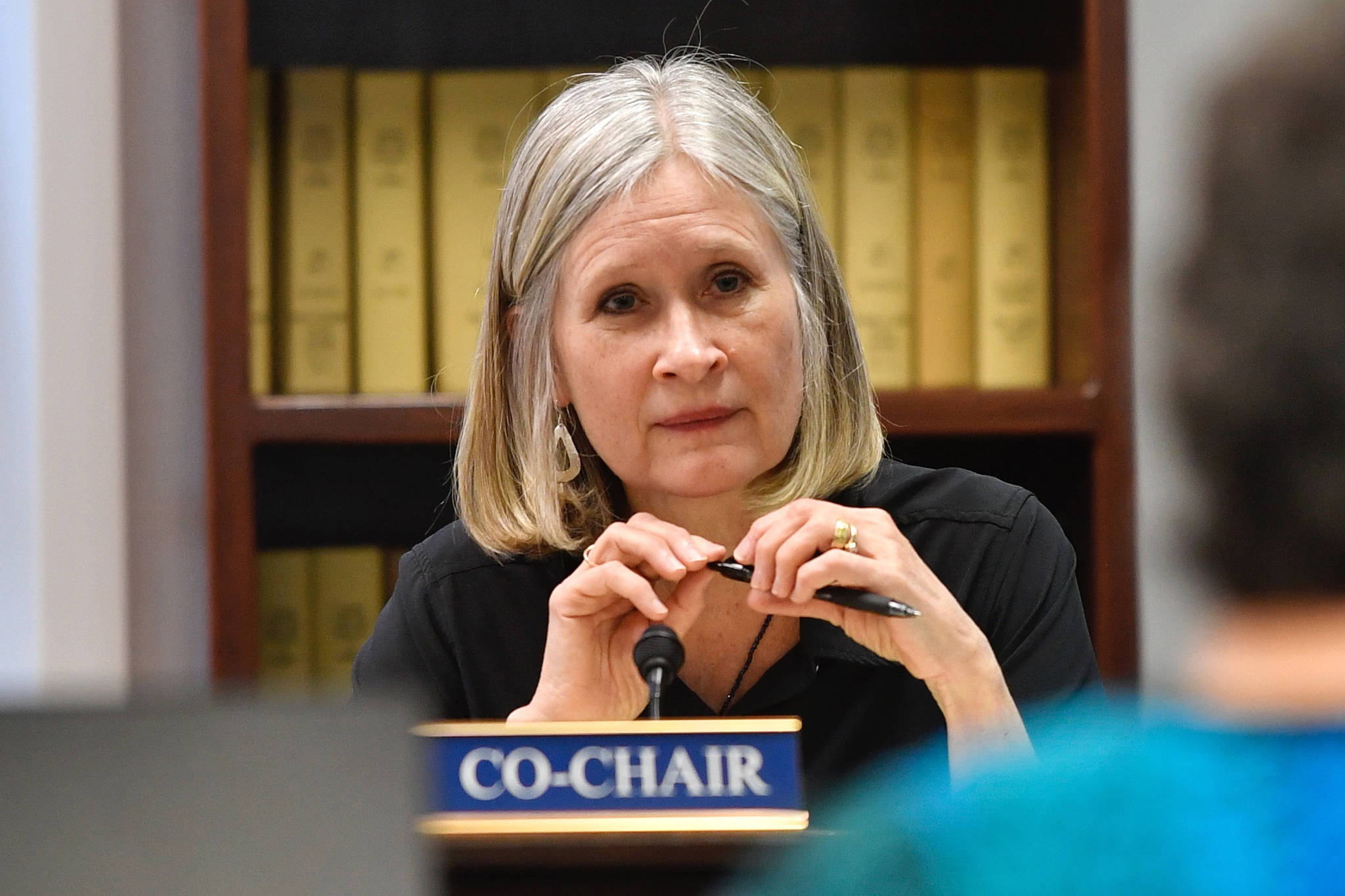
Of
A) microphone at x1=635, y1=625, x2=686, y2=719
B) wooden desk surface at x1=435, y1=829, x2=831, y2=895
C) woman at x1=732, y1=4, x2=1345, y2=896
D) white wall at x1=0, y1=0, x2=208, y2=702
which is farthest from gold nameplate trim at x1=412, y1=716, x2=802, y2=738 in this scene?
white wall at x1=0, y1=0, x2=208, y2=702

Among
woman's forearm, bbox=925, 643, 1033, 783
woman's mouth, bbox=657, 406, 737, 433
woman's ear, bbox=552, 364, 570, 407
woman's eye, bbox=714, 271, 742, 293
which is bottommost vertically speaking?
woman's forearm, bbox=925, 643, 1033, 783

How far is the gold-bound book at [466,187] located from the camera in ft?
5.41

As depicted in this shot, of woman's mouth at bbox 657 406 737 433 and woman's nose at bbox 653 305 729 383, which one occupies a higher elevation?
woman's nose at bbox 653 305 729 383

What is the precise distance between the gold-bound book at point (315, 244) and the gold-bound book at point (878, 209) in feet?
1.97

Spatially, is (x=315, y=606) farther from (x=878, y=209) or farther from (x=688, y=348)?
(x=878, y=209)

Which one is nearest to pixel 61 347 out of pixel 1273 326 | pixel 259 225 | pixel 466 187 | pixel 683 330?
pixel 259 225

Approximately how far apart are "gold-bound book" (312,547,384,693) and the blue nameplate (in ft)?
3.03

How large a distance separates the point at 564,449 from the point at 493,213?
0.98ft

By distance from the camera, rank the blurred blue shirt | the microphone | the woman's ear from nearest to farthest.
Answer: the blurred blue shirt < the microphone < the woman's ear

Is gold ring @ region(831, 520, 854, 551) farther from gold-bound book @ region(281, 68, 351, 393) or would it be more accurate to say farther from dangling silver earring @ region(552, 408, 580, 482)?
gold-bound book @ region(281, 68, 351, 393)

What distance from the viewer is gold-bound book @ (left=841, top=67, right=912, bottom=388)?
5.39 ft

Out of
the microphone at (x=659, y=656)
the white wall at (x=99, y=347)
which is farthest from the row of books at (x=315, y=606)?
the microphone at (x=659, y=656)

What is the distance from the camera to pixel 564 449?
1.59 m

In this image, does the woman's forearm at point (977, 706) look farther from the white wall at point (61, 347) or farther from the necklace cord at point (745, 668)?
the white wall at point (61, 347)
